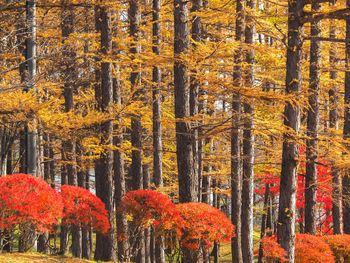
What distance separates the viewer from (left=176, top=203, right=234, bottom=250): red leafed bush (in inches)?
320

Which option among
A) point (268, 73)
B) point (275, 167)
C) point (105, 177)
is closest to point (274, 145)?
point (275, 167)

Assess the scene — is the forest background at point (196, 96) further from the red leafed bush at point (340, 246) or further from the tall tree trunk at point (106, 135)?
the red leafed bush at point (340, 246)

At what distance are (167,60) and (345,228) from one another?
903 cm

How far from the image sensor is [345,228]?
1344cm

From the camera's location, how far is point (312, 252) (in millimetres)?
9961

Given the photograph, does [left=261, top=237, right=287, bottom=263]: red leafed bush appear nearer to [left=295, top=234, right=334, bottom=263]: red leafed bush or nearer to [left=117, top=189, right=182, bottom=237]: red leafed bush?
[left=295, top=234, right=334, bottom=263]: red leafed bush

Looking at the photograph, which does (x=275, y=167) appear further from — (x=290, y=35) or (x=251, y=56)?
(x=290, y=35)

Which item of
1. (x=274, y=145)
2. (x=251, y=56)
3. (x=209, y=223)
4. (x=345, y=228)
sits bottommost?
(x=345, y=228)

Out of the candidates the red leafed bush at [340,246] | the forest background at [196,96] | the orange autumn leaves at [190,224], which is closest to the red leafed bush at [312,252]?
the red leafed bush at [340,246]

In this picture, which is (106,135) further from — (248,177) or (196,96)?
(248,177)

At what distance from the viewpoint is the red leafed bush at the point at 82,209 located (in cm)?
903

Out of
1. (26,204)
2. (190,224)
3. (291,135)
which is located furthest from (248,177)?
(26,204)

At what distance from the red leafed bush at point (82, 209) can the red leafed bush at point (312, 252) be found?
199 inches

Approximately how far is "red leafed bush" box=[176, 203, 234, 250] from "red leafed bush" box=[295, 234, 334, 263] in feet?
9.18
